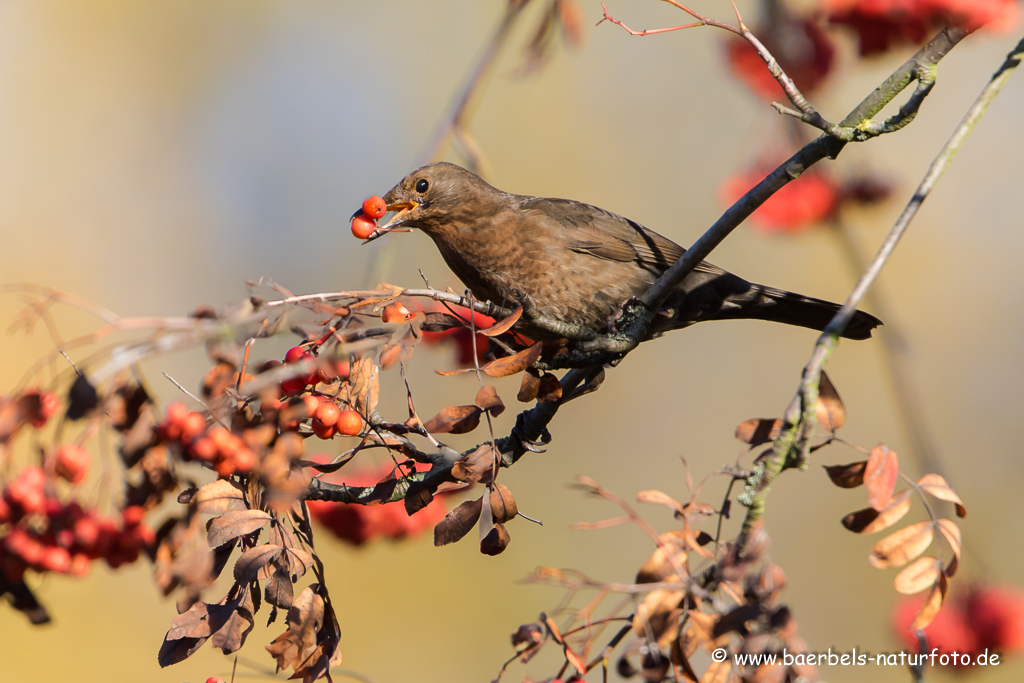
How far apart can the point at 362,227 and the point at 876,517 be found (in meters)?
1.86

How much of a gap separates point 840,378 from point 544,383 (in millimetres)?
9121

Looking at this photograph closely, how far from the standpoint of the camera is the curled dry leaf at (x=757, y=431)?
1839 mm

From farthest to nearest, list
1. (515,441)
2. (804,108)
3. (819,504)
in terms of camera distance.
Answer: (819,504) < (515,441) < (804,108)

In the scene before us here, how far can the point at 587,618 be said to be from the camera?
1781 mm

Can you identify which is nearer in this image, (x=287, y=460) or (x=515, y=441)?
(x=287, y=460)

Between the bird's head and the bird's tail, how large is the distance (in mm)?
1208

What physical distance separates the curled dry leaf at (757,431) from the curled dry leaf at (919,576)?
15.2 inches

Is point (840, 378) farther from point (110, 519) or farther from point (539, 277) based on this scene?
point (110, 519)

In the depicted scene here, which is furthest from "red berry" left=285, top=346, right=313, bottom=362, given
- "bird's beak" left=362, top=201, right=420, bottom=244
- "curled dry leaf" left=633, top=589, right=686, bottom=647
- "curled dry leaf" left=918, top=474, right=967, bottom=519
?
"bird's beak" left=362, top=201, right=420, bottom=244

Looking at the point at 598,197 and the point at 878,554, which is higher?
the point at 598,197

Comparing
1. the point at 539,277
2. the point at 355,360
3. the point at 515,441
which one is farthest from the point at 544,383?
the point at 539,277

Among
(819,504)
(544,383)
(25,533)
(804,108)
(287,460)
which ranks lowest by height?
(819,504)

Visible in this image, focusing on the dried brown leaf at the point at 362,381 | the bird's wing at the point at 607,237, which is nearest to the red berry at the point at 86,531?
the dried brown leaf at the point at 362,381

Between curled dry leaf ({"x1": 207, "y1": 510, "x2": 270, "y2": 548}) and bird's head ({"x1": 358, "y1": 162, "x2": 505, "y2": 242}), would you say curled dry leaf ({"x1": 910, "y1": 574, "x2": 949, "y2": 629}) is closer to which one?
curled dry leaf ({"x1": 207, "y1": 510, "x2": 270, "y2": 548})
